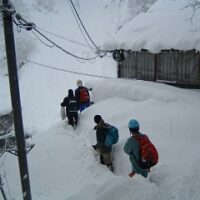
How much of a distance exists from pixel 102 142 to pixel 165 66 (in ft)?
22.7

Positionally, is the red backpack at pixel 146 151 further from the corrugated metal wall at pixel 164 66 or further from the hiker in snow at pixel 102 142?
the corrugated metal wall at pixel 164 66

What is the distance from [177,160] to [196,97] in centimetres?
407

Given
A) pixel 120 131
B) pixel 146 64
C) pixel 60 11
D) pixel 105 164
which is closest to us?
pixel 105 164

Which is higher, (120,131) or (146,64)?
(146,64)

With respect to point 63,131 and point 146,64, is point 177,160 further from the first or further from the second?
point 146,64

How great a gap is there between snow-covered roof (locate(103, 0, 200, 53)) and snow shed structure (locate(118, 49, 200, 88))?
1.53 feet

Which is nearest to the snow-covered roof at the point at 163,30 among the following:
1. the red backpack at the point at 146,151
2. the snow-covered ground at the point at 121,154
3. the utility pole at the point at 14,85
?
the snow-covered ground at the point at 121,154

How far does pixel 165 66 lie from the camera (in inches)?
565

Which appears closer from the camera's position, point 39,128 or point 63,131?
point 63,131

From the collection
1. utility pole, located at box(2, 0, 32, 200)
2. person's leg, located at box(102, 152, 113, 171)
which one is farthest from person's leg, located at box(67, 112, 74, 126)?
utility pole, located at box(2, 0, 32, 200)

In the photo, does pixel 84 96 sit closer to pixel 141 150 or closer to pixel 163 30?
pixel 163 30

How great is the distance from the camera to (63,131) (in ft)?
41.4

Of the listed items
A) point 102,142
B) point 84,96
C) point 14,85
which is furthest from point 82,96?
point 14,85

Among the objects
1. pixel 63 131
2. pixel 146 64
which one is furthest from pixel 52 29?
pixel 63 131
